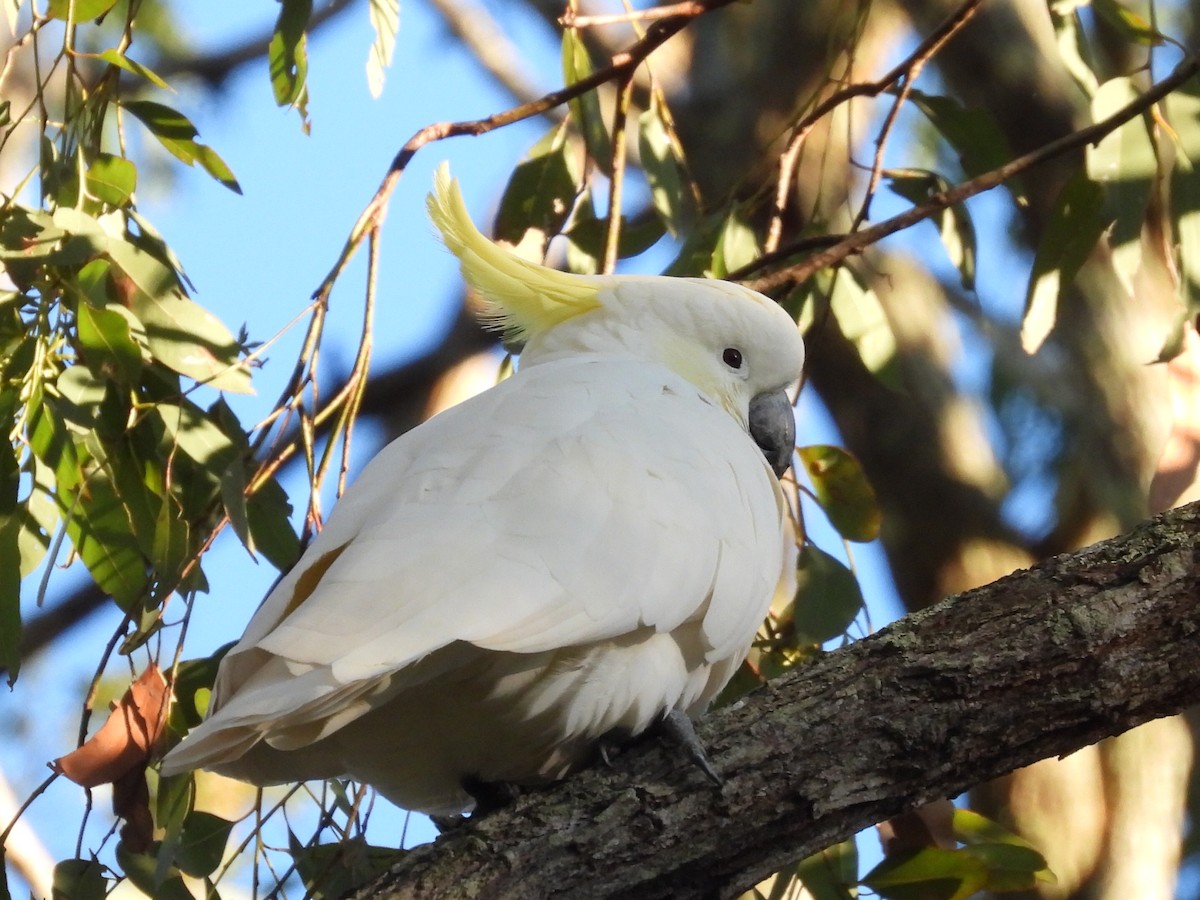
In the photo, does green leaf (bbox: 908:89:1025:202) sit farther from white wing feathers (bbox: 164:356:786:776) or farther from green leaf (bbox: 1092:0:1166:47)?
white wing feathers (bbox: 164:356:786:776)

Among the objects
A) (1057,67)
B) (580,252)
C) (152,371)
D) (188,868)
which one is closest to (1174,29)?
(1057,67)

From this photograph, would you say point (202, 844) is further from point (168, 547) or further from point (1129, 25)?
point (1129, 25)

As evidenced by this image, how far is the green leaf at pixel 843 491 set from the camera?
6.82 ft

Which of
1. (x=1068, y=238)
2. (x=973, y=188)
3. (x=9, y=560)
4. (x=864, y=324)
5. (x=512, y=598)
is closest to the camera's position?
(x=512, y=598)

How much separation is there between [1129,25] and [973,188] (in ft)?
1.22

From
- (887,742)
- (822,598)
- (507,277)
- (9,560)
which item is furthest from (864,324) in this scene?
(9,560)

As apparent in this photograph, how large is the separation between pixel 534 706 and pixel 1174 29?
2.80m

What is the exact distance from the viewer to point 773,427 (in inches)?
76.9

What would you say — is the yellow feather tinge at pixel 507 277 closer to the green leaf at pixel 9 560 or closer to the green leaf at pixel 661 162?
the green leaf at pixel 661 162

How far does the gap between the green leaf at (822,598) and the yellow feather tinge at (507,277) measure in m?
0.50

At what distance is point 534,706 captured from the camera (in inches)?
52.2

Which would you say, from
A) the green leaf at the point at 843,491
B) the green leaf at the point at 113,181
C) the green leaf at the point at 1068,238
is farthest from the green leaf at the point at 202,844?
the green leaf at the point at 1068,238

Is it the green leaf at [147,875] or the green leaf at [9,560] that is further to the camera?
the green leaf at [9,560]

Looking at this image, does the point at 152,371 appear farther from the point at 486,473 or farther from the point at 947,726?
the point at 947,726
